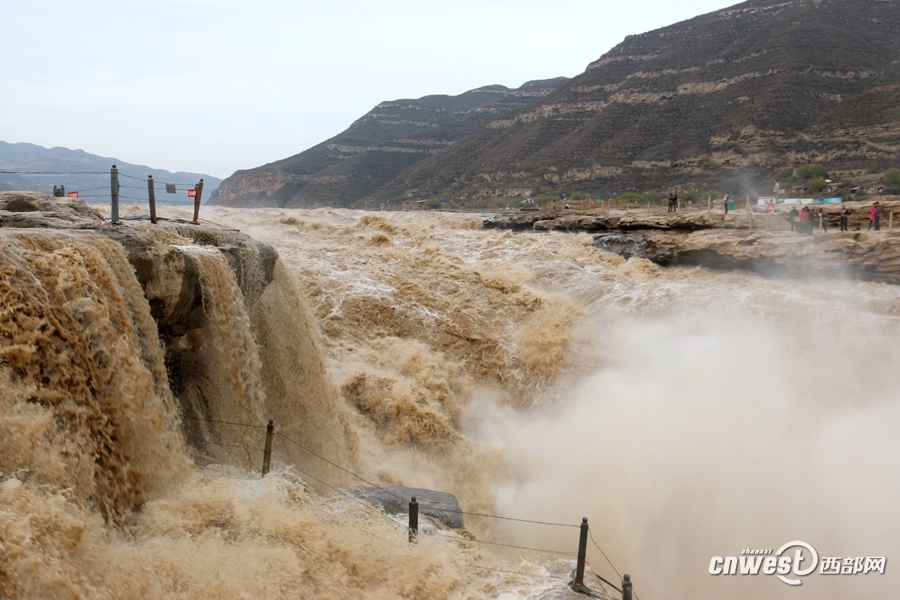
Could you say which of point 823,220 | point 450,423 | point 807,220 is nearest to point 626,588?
point 450,423

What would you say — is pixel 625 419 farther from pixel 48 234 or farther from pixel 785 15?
pixel 785 15

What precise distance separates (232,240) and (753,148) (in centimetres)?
4068

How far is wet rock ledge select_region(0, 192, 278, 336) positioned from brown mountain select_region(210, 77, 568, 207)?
198ft

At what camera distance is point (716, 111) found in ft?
155

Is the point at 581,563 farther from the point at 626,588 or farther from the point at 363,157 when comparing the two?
the point at 363,157

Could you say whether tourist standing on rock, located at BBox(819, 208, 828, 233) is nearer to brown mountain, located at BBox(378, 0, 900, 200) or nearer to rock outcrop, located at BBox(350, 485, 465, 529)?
rock outcrop, located at BBox(350, 485, 465, 529)

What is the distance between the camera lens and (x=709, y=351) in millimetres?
12617

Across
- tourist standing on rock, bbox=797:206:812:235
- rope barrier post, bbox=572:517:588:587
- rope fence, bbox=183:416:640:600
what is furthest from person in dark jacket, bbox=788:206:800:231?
rope barrier post, bbox=572:517:588:587

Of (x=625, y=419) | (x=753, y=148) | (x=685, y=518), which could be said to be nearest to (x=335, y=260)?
(x=625, y=419)

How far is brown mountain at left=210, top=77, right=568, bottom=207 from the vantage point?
7294 centimetres

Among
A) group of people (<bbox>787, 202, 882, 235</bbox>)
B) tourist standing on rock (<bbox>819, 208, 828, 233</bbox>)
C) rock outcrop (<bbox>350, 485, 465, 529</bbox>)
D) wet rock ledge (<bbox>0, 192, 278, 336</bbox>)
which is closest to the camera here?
wet rock ledge (<bbox>0, 192, 278, 336</bbox>)

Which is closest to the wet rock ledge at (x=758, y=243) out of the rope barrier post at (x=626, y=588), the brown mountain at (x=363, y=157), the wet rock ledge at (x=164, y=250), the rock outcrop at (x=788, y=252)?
the rock outcrop at (x=788, y=252)

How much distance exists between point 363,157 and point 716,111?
4360cm

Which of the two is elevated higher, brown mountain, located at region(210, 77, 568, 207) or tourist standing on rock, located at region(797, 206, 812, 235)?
brown mountain, located at region(210, 77, 568, 207)
